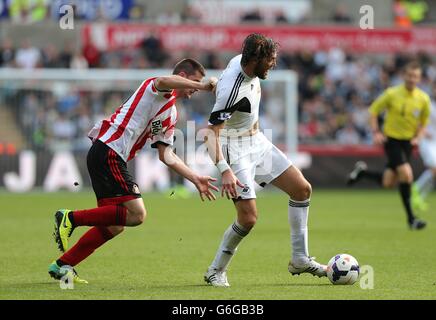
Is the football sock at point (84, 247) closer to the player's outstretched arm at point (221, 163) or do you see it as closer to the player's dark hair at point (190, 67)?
the player's outstretched arm at point (221, 163)

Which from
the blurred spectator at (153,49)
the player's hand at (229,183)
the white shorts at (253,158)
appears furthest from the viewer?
the blurred spectator at (153,49)

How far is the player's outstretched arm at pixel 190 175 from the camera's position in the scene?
25.4 feet

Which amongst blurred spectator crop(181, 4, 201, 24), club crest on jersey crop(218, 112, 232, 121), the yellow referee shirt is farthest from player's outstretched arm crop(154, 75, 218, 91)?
blurred spectator crop(181, 4, 201, 24)

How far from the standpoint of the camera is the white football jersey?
319 inches

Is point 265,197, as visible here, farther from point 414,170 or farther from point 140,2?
point 140,2

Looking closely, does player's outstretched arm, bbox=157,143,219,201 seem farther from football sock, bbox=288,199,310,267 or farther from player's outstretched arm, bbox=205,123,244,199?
football sock, bbox=288,199,310,267

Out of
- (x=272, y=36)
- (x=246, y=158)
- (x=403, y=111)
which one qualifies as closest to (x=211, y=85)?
(x=246, y=158)

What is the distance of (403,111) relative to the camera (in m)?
14.7

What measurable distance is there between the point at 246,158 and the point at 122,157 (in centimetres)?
110

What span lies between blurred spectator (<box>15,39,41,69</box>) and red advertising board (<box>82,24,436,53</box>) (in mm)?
1375

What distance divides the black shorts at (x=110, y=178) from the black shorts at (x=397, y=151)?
711 cm

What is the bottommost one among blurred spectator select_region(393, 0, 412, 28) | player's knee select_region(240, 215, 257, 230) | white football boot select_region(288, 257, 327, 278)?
blurred spectator select_region(393, 0, 412, 28)

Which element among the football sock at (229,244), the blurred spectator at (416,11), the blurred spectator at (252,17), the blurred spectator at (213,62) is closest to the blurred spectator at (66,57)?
the blurred spectator at (213,62)

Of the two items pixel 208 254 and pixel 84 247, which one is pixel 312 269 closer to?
pixel 84 247
